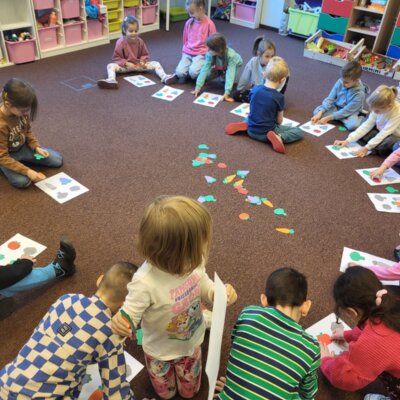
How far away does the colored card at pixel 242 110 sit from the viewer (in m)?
3.57

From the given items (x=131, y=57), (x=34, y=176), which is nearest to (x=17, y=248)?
(x=34, y=176)

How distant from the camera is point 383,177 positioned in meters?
2.83

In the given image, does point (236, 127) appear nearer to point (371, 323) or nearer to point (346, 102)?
point (346, 102)

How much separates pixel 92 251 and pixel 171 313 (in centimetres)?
100

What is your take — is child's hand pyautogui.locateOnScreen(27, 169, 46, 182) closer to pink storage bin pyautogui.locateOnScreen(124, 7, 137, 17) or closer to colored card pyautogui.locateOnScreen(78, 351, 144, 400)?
colored card pyautogui.locateOnScreen(78, 351, 144, 400)

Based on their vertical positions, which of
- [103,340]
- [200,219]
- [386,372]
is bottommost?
[386,372]

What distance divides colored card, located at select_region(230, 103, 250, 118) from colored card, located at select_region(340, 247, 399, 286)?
1763mm

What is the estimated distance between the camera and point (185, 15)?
242 inches

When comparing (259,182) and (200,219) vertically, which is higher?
(200,219)

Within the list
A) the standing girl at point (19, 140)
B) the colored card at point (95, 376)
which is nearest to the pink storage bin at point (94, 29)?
the standing girl at point (19, 140)

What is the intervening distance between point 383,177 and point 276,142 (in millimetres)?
805

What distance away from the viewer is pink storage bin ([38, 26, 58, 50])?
4.38 meters

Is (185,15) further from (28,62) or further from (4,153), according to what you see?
(4,153)

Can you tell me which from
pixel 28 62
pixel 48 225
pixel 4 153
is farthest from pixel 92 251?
pixel 28 62
